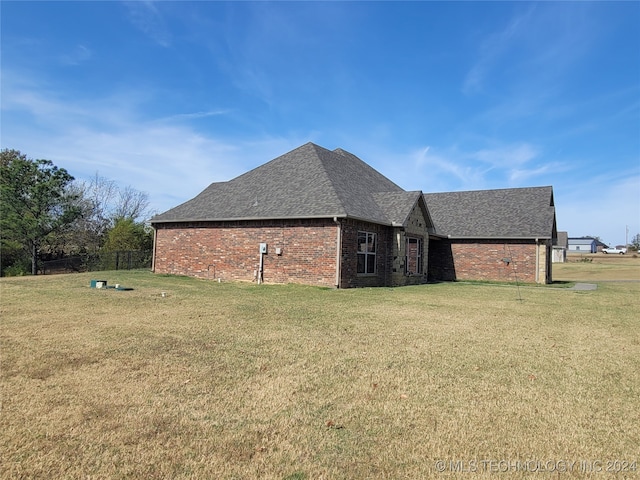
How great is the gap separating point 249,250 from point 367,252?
5.06 m

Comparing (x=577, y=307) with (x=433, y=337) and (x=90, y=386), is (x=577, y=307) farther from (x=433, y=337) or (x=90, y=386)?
(x=90, y=386)

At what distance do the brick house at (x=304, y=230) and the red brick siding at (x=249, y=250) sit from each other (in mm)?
41

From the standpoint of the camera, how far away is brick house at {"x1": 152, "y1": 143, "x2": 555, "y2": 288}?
15906mm

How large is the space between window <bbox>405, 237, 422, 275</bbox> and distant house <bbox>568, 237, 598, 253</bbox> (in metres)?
110

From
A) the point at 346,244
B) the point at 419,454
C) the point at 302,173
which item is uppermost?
the point at 302,173

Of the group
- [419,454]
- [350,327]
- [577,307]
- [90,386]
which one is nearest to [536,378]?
[419,454]

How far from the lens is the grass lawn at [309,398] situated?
3018 millimetres

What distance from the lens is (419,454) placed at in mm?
3135

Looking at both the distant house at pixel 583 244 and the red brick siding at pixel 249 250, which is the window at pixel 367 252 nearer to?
the red brick siding at pixel 249 250

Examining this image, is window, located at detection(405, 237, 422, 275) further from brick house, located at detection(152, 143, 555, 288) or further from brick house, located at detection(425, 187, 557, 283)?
brick house, located at detection(425, 187, 557, 283)

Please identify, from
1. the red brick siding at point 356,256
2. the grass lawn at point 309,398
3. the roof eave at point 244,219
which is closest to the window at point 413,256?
the red brick siding at point 356,256

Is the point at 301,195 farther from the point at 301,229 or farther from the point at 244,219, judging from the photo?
the point at 244,219

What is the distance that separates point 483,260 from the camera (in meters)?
24.0

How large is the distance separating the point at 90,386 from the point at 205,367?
4.18 ft
